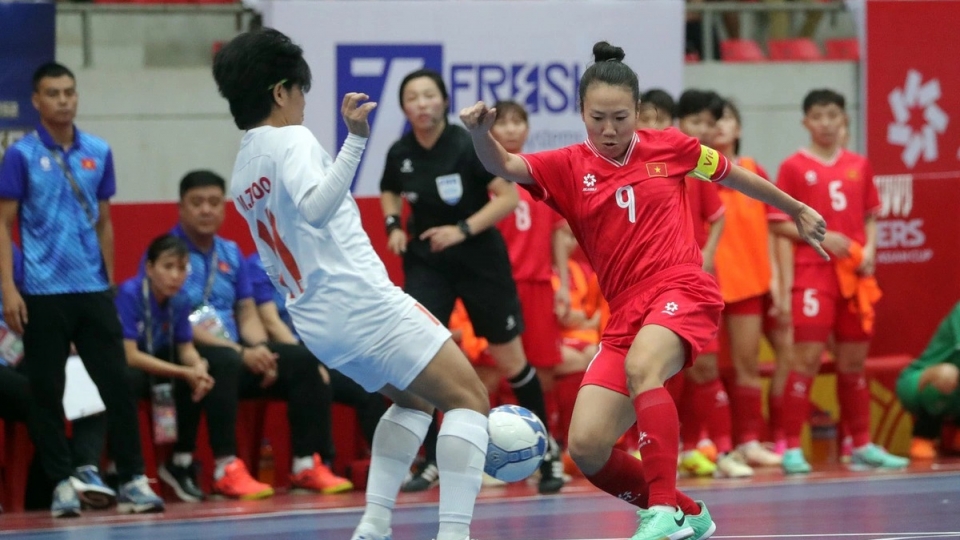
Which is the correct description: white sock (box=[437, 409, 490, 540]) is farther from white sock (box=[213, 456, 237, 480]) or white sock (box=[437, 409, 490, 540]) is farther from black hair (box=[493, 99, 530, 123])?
black hair (box=[493, 99, 530, 123])

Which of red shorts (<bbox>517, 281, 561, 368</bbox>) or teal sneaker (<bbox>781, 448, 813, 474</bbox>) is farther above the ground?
red shorts (<bbox>517, 281, 561, 368</bbox>)

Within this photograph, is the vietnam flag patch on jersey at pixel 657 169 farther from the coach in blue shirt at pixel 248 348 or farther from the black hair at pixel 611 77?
the coach in blue shirt at pixel 248 348

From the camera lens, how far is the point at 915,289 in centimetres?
1120

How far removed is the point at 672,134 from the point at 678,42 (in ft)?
17.8

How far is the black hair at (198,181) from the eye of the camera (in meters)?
9.20

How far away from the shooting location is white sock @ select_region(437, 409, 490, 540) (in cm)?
552

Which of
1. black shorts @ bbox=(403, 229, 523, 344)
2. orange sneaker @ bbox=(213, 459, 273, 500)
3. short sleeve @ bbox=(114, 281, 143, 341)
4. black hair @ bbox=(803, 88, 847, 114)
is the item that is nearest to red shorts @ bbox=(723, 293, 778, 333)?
black hair @ bbox=(803, 88, 847, 114)

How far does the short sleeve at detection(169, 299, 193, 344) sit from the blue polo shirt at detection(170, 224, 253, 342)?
0.16m

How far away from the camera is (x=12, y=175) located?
8109 millimetres

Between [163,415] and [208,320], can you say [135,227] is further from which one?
[163,415]

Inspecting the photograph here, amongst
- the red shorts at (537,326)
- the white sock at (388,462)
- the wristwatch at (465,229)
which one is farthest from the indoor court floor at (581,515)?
the wristwatch at (465,229)

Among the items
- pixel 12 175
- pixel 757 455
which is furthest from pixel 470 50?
pixel 12 175

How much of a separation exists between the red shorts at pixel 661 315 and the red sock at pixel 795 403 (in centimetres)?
413

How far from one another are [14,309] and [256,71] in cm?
298
